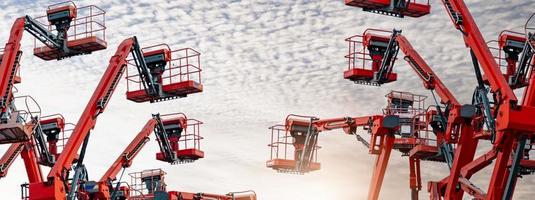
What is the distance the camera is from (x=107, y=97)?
36781 mm

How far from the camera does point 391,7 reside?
1282 inches

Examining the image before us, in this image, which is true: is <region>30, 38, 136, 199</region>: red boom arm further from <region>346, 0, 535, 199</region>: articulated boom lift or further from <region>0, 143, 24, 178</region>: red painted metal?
<region>346, 0, 535, 199</region>: articulated boom lift

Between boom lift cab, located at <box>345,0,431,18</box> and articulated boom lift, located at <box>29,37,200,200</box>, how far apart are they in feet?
28.9

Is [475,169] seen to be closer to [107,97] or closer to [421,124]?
[421,124]

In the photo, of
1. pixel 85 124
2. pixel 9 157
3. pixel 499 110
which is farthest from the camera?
pixel 9 157

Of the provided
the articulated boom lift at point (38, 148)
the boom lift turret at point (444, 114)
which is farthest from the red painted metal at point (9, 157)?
the boom lift turret at point (444, 114)

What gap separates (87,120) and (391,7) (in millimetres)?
10819

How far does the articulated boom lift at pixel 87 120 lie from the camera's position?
3469 centimetres

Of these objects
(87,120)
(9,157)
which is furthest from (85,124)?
(9,157)

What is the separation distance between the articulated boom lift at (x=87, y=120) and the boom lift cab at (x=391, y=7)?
28.9 feet

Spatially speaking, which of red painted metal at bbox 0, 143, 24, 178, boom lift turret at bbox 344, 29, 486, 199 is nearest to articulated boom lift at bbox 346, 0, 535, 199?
boom lift turret at bbox 344, 29, 486, 199

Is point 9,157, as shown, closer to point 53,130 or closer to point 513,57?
point 53,130

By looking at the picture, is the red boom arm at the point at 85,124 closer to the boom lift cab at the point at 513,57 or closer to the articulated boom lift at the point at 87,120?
the articulated boom lift at the point at 87,120

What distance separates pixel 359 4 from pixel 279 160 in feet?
28.2
